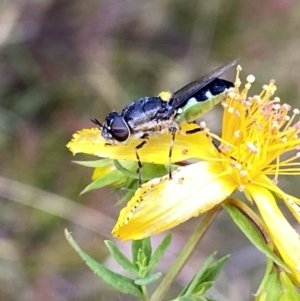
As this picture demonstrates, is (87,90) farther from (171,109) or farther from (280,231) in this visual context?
(280,231)

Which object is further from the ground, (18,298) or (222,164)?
(18,298)

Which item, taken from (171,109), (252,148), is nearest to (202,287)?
(252,148)

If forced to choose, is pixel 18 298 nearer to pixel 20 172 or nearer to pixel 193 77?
pixel 20 172

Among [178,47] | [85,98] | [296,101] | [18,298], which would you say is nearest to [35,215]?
[18,298]

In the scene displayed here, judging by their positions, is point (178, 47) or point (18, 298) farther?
point (178, 47)

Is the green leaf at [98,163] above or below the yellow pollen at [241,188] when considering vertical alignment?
above

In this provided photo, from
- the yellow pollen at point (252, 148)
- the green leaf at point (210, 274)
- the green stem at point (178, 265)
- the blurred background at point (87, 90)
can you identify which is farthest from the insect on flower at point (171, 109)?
the blurred background at point (87, 90)

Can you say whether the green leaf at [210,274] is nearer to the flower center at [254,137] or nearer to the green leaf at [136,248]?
the green leaf at [136,248]
